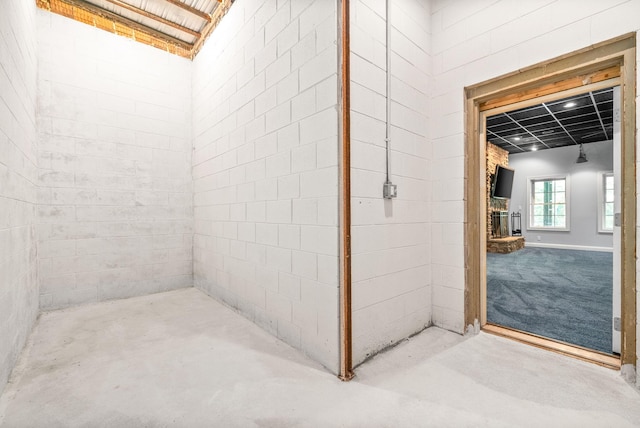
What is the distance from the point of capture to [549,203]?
28.5 feet

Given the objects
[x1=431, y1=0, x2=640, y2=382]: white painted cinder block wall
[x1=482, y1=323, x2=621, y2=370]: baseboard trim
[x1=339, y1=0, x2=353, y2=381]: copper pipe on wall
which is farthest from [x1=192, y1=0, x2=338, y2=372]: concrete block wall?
[x1=482, y1=323, x2=621, y2=370]: baseboard trim

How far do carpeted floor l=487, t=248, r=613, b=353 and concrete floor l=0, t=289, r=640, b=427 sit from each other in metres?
0.52

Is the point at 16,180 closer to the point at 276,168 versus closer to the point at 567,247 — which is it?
the point at 276,168

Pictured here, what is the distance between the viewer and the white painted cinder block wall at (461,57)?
1.96 m

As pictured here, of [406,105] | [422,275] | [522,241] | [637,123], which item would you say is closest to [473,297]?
[422,275]

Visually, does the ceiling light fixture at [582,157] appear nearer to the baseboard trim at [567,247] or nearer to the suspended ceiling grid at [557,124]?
the suspended ceiling grid at [557,124]

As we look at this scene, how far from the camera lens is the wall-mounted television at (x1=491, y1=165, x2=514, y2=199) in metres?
7.48

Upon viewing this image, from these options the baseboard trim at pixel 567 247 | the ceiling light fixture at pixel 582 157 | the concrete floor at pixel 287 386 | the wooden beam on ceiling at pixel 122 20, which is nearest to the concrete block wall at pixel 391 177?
the concrete floor at pixel 287 386

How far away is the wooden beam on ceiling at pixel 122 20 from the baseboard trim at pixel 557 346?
500 centimetres

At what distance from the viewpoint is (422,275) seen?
2.49 m

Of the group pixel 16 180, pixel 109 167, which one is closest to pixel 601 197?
pixel 109 167

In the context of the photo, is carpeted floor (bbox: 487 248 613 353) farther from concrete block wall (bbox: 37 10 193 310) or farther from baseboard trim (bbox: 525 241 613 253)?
concrete block wall (bbox: 37 10 193 310)

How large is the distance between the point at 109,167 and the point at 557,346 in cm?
480

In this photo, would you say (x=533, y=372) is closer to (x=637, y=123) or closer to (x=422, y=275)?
(x=422, y=275)
